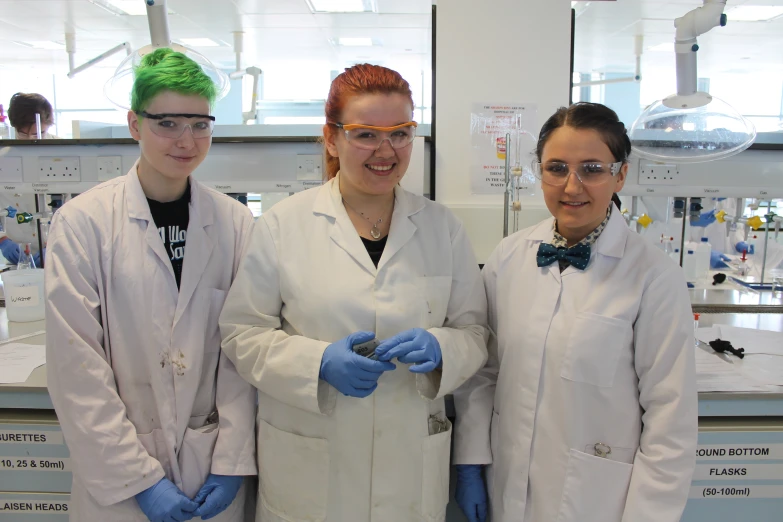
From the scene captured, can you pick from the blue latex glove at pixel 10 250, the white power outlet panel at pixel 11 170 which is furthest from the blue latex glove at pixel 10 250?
the white power outlet panel at pixel 11 170

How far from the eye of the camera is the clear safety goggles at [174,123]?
1168 millimetres

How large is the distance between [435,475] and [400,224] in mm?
545

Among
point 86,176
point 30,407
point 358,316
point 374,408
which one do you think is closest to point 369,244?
point 358,316

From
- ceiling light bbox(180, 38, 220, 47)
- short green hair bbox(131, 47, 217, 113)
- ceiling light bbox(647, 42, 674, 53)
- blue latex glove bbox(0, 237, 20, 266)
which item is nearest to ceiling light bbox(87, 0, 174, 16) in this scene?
ceiling light bbox(180, 38, 220, 47)

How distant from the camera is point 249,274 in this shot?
1146mm

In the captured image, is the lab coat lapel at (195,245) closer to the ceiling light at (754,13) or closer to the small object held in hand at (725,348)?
the small object held in hand at (725,348)

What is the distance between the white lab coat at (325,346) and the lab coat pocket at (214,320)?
0.08 meters

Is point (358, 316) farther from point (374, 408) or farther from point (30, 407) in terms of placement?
point (30, 407)

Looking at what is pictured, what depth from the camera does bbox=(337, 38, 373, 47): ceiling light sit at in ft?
22.3

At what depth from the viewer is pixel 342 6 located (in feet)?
17.2

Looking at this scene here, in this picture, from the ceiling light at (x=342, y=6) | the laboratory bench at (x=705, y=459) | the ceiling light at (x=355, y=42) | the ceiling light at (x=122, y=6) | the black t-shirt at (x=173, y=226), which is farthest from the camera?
the ceiling light at (x=355, y=42)

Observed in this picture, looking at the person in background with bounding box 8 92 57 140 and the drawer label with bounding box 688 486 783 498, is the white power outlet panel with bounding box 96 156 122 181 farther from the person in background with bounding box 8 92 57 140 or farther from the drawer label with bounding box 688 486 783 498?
the drawer label with bounding box 688 486 783 498

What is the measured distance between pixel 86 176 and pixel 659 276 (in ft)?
7.19

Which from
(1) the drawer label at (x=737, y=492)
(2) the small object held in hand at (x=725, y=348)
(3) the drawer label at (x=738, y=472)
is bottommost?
(1) the drawer label at (x=737, y=492)
